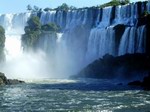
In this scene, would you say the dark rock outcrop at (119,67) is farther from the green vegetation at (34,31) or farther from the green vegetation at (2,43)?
the green vegetation at (34,31)

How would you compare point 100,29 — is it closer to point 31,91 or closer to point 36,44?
point 36,44

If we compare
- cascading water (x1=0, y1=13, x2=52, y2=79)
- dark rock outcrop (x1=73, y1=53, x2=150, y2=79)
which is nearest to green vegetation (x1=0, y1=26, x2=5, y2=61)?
cascading water (x1=0, y1=13, x2=52, y2=79)

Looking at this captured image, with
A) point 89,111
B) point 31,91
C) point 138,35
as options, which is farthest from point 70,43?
point 89,111

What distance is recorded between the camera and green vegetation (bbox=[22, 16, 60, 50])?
9344cm

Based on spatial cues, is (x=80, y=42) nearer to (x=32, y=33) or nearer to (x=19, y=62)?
(x=32, y=33)

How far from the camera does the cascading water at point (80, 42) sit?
76825 mm

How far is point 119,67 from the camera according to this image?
71625 millimetres

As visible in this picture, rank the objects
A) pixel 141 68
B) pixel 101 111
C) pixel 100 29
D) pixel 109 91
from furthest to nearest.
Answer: pixel 100 29
pixel 141 68
pixel 109 91
pixel 101 111

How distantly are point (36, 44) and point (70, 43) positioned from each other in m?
6.83

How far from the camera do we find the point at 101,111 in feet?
124

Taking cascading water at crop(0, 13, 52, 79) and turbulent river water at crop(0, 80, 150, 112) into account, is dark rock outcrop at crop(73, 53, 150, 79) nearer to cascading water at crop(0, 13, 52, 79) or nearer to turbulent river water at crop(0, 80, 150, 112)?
cascading water at crop(0, 13, 52, 79)

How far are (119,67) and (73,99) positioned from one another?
27.9 m

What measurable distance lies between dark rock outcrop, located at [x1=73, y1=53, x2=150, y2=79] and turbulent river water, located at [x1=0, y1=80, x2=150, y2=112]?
1300 cm

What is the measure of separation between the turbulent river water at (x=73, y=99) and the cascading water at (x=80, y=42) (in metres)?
21.1
